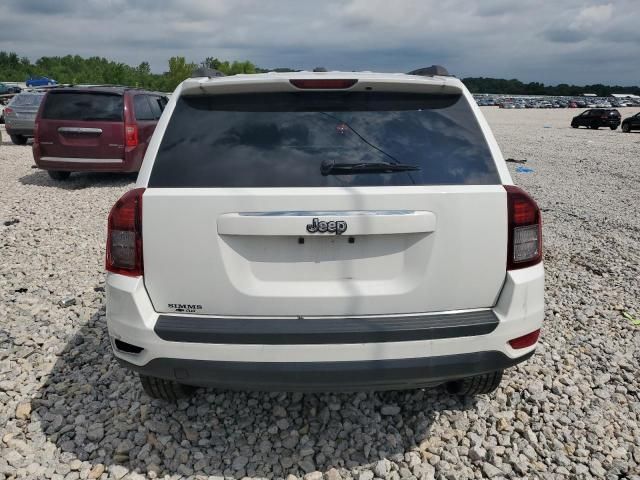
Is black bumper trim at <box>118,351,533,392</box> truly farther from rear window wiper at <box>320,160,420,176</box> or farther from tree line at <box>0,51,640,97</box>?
tree line at <box>0,51,640,97</box>

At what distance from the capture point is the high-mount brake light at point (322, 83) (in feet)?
7.68

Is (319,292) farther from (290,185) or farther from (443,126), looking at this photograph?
(443,126)

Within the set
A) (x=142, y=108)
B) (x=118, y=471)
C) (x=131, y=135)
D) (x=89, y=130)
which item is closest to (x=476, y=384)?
(x=118, y=471)

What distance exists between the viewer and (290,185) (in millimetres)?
2205

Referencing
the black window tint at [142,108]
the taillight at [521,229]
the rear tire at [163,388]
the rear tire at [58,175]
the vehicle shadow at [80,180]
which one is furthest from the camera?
the rear tire at [58,175]

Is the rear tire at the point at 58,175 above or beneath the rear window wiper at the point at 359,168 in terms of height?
beneath

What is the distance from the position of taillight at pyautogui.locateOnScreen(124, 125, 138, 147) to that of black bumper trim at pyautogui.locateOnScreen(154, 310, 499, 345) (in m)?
8.17

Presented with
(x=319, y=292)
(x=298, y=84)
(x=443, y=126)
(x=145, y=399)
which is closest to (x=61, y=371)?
(x=145, y=399)

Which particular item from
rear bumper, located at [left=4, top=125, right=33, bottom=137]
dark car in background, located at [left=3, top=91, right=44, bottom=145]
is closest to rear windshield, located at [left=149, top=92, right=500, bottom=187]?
dark car in background, located at [left=3, top=91, right=44, bottom=145]

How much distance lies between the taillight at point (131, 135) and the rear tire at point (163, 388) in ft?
25.2

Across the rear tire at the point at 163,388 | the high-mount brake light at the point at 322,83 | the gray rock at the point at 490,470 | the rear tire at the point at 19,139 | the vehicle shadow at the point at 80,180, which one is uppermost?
the high-mount brake light at the point at 322,83

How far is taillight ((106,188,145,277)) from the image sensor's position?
2.23 metres

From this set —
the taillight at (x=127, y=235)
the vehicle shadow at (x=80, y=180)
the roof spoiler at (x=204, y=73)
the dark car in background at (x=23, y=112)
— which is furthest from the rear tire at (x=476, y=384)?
the dark car in background at (x=23, y=112)

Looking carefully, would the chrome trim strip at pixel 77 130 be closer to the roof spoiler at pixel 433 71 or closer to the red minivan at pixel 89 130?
the red minivan at pixel 89 130
